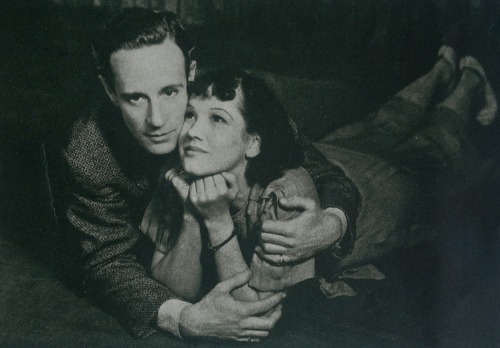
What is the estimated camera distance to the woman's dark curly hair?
282 centimetres

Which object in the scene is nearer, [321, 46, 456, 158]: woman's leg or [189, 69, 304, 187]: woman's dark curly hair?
[189, 69, 304, 187]: woman's dark curly hair

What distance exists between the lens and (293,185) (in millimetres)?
2916

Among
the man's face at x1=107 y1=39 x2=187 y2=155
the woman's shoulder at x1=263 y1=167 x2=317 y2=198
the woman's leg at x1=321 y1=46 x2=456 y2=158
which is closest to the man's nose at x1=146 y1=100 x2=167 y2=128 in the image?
the man's face at x1=107 y1=39 x2=187 y2=155

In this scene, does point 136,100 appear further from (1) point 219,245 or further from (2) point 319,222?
(2) point 319,222

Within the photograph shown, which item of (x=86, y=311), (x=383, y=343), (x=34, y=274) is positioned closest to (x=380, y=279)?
(x=383, y=343)

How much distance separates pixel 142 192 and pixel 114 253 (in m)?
0.34

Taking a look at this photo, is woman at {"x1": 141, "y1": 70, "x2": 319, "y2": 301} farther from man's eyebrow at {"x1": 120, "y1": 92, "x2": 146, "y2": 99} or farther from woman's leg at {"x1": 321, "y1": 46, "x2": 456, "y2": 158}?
woman's leg at {"x1": 321, "y1": 46, "x2": 456, "y2": 158}

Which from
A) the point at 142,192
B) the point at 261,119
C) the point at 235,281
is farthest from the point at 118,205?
the point at 261,119

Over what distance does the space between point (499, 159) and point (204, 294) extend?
1757 mm

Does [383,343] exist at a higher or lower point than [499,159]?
lower

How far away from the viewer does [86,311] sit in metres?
3.04

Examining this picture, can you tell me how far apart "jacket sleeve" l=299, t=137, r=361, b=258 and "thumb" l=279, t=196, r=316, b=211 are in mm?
71

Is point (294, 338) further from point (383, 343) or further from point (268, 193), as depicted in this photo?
point (268, 193)

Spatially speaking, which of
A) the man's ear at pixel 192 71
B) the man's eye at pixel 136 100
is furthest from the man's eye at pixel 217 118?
the man's eye at pixel 136 100
